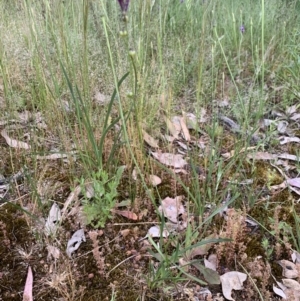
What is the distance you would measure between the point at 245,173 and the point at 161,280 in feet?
1.89

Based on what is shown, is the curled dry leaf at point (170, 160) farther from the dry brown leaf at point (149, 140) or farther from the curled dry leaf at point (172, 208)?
the curled dry leaf at point (172, 208)

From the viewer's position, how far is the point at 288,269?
38.6 inches

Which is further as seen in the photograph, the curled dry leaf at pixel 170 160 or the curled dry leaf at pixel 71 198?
the curled dry leaf at pixel 170 160

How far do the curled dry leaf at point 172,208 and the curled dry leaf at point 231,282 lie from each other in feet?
0.84

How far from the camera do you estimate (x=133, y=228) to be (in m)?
1.08

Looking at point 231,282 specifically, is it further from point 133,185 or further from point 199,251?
point 133,185

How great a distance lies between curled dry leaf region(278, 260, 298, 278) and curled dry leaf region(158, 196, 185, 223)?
33 cm

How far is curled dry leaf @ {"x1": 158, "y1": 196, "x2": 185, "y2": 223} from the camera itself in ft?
3.73

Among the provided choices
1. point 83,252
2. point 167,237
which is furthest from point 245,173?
point 83,252

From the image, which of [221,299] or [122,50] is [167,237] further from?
[122,50]

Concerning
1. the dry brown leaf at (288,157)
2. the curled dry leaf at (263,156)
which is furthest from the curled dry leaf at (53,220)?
the dry brown leaf at (288,157)

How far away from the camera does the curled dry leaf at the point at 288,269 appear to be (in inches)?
37.7

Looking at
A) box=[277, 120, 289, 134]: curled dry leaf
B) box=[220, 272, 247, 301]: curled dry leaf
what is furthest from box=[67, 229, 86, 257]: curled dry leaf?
box=[277, 120, 289, 134]: curled dry leaf

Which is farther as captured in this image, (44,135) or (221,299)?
(44,135)
